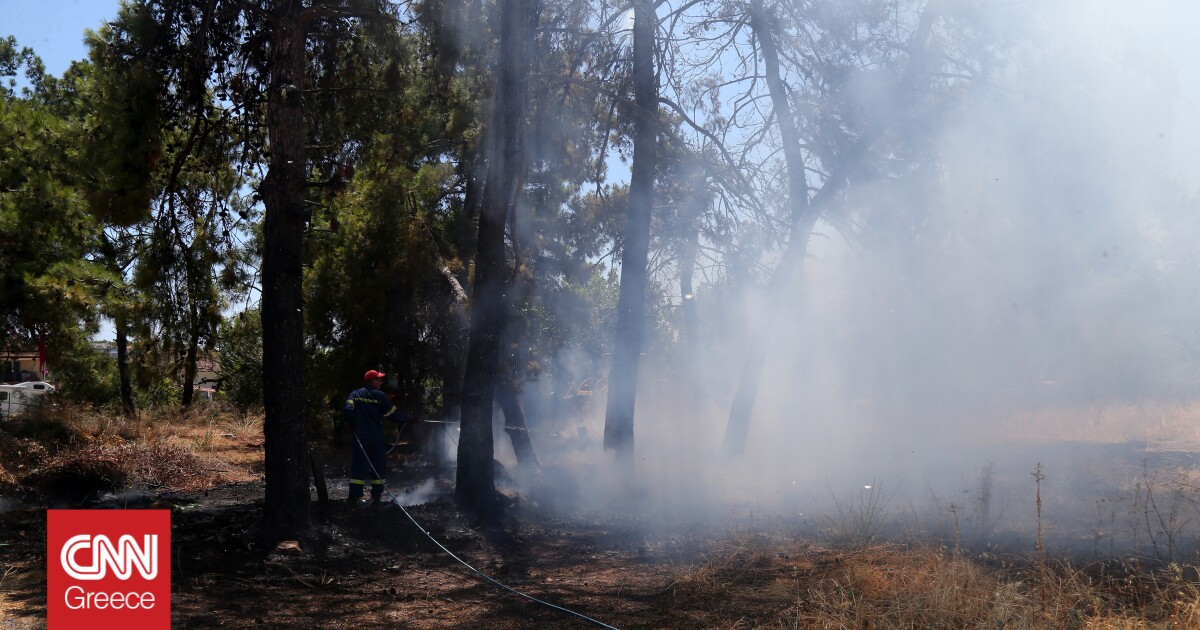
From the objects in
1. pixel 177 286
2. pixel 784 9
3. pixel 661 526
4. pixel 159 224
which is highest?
pixel 784 9

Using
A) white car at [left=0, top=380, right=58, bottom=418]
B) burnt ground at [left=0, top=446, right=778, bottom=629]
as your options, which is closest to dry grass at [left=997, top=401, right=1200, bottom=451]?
burnt ground at [left=0, top=446, right=778, bottom=629]

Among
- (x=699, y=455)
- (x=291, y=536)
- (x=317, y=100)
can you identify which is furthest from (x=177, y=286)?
(x=699, y=455)

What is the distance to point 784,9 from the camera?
1251cm

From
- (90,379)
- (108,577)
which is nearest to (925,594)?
(108,577)

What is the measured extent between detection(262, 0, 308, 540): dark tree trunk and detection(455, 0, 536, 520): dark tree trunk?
217cm

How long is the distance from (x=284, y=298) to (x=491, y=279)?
262 centimetres

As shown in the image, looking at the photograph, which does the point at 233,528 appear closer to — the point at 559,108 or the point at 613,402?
the point at 613,402

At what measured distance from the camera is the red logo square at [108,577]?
18.5 feet

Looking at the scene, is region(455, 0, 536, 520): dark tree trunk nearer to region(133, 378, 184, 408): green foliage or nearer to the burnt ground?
the burnt ground

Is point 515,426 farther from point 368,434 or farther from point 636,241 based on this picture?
point 368,434

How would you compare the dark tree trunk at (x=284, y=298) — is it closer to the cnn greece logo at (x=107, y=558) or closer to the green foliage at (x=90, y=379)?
the cnn greece logo at (x=107, y=558)

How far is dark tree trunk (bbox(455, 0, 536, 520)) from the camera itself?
396 inches

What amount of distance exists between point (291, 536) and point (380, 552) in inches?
32.3

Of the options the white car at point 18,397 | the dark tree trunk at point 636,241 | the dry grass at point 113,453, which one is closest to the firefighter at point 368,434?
the dry grass at point 113,453
